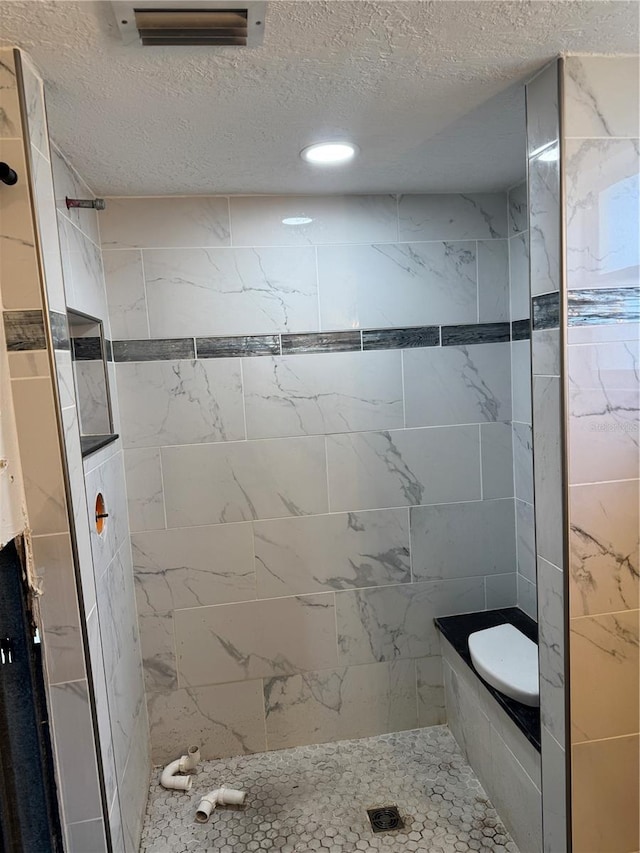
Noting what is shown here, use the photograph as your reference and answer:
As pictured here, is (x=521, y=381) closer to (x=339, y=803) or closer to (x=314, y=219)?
(x=314, y=219)

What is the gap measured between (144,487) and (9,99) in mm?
1359

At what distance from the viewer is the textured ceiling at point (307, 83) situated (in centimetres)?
102

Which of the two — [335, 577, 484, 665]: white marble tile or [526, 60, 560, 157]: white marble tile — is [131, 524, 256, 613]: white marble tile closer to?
[335, 577, 484, 665]: white marble tile

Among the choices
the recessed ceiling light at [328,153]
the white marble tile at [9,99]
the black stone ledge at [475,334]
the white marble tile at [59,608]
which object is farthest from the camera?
the black stone ledge at [475,334]

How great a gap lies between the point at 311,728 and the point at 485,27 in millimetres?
2422

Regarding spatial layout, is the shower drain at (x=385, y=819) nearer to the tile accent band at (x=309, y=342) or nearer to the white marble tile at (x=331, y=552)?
the white marble tile at (x=331, y=552)

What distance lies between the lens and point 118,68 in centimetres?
113

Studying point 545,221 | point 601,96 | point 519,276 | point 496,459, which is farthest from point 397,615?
point 601,96

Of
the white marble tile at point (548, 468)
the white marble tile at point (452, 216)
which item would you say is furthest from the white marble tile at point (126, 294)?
the white marble tile at point (548, 468)

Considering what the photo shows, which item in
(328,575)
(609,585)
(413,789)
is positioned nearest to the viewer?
(609,585)

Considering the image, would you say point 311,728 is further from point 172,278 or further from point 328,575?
point 172,278

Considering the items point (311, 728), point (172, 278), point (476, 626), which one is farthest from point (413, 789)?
point (172, 278)

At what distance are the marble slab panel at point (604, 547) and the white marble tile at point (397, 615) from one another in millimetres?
1032

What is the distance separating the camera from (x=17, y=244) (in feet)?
3.65
